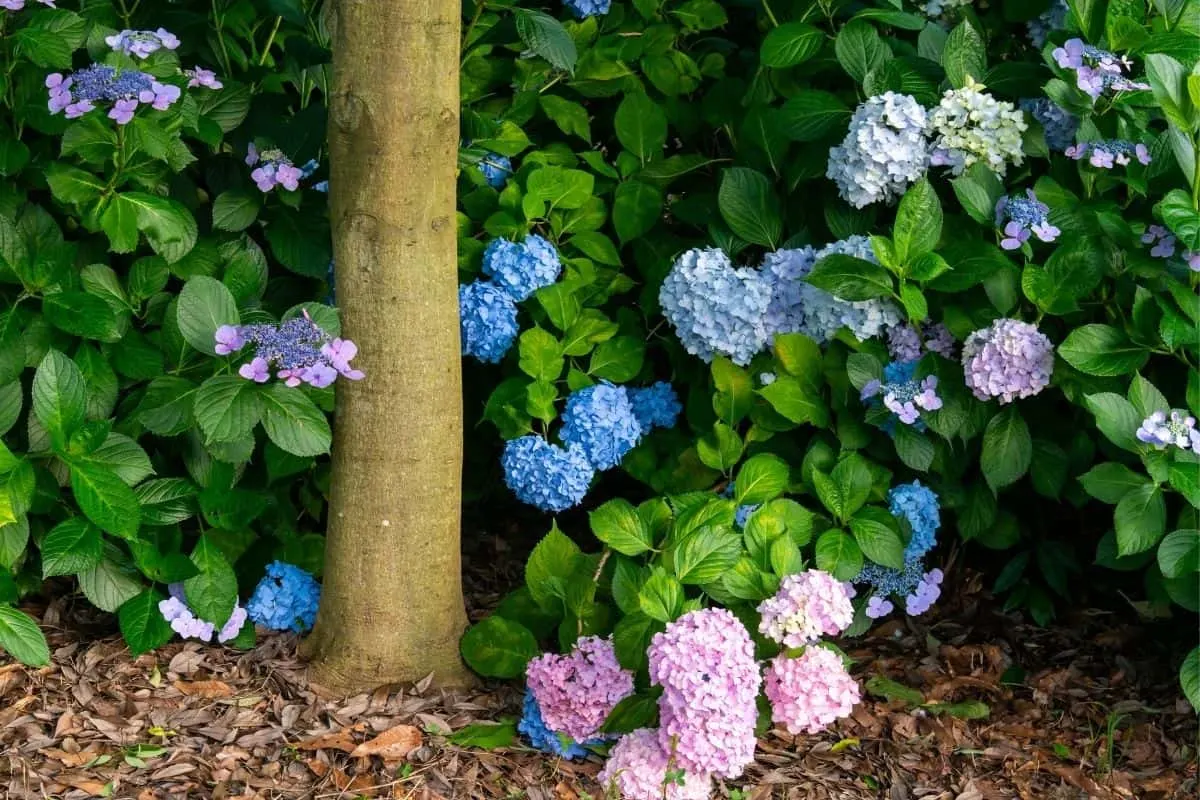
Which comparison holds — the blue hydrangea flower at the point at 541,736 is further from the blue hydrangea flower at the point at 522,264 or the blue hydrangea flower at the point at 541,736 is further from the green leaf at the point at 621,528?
the blue hydrangea flower at the point at 522,264

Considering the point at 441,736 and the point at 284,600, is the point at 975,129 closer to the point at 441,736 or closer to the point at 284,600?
the point at 441,736

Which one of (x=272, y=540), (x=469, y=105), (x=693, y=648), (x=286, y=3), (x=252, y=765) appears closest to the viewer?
(x=693, y=648)

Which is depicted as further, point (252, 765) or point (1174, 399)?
point (1174, 399)

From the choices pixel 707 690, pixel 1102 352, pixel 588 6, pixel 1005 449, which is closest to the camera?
pixel 707 690

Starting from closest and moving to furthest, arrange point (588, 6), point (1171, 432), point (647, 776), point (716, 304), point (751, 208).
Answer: point (647, 776)
point (1171, 432)
point (716, 304)
point (751, 208)
point (588, 6)

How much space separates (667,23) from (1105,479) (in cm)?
147

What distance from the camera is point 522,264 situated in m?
2.80

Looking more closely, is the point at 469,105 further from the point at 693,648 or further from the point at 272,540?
the point at 693,648

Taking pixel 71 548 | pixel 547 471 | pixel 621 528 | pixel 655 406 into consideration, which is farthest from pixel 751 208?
pixel 71 548

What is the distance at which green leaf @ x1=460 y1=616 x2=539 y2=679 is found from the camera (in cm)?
255

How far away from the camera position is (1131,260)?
2.57m

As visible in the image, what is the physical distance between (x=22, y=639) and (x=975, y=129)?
2.02 metres

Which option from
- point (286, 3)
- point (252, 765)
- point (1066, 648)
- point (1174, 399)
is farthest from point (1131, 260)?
point (252, 765)

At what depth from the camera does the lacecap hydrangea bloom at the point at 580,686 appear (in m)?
2.34
